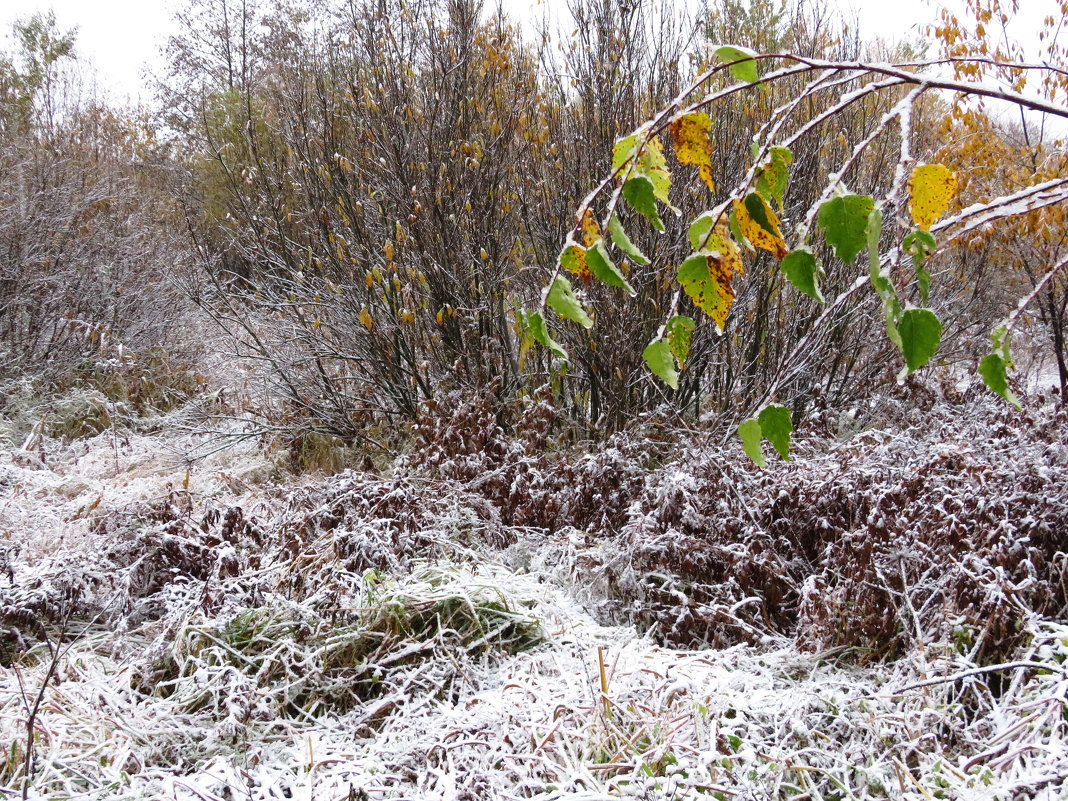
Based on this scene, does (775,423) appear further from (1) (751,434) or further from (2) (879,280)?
(2) (879,280)

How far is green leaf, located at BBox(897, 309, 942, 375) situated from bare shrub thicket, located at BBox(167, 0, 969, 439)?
11.0ft

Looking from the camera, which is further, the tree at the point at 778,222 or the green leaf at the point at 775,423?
the green leaf at the point at 775,423

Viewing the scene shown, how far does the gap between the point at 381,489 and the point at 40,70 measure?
12114 millimetres

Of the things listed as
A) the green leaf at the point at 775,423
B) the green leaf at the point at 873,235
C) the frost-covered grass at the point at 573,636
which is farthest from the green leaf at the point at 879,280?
the frost-covered grass at the point at 573,636

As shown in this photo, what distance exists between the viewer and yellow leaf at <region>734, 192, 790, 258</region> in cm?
98

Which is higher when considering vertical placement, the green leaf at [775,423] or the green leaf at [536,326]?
the green leaf at [536,326]

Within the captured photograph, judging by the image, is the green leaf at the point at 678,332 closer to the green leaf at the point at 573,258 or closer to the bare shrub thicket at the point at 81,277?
the green leaf at the point at 573,258

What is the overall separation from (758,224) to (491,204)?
391 cm

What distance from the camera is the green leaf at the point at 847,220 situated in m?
0.87

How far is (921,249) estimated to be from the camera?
899 mm

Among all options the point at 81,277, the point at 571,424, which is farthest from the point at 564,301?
the point at 81,277

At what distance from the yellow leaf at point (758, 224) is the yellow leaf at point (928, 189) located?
159mm

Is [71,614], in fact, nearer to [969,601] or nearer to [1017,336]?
[969,601]

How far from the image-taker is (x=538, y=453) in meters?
4.12
